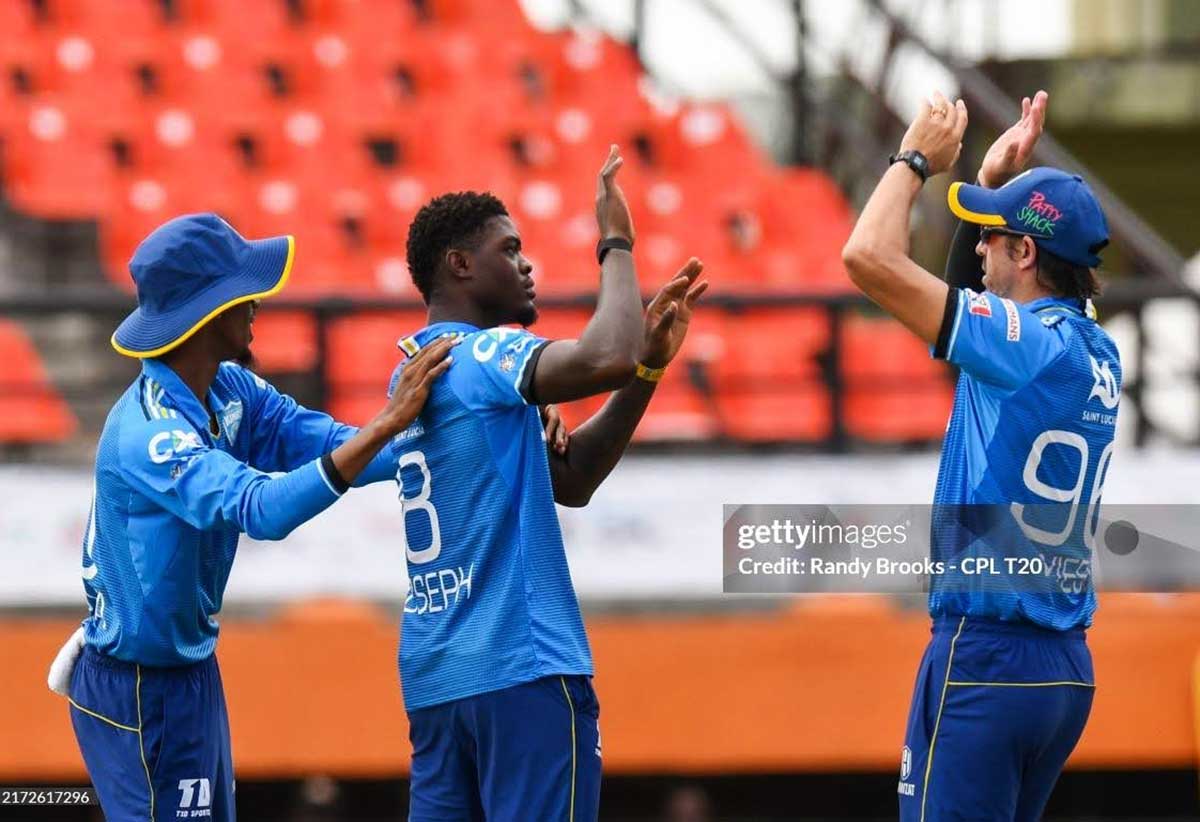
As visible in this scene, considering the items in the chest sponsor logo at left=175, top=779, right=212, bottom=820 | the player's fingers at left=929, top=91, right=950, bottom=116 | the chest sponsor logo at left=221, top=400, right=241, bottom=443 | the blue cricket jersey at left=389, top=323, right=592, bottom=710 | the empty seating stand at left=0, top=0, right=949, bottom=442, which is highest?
the empty seating stand at left=0, top=0, right=949, bottom=442

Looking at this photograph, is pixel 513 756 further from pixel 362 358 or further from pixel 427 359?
pixel 362 358

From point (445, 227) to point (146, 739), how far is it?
1286 millimetres

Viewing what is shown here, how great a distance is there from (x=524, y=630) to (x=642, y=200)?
711 cm

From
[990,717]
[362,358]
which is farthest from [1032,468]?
[362,358]

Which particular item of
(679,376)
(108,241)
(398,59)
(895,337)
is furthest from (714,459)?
(398,59)

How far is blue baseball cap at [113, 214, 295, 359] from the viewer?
159 inches

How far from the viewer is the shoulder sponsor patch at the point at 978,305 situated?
373cm

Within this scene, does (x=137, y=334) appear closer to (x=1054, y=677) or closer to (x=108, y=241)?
(x=1054, y=677)

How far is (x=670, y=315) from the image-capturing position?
4133 mm

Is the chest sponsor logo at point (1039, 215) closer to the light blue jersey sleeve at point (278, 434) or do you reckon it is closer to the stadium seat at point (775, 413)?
the light blue jersey sleeve at point (278, 434)

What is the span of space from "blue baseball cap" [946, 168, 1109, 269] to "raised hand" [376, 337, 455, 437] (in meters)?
1.15

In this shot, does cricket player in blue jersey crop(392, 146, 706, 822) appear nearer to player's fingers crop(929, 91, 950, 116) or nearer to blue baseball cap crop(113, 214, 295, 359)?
blue baseball cap crop(113, 214, 295, 359)

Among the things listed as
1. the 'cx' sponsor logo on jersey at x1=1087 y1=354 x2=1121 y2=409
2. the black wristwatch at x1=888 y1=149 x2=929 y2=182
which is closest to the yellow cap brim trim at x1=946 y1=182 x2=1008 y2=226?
the black wristwatch at x1=888 y1=149 x2=929 y2=182

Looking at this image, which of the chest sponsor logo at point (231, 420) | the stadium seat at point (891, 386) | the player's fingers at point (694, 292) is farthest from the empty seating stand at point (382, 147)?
the player's fingers at point (694, 292)
